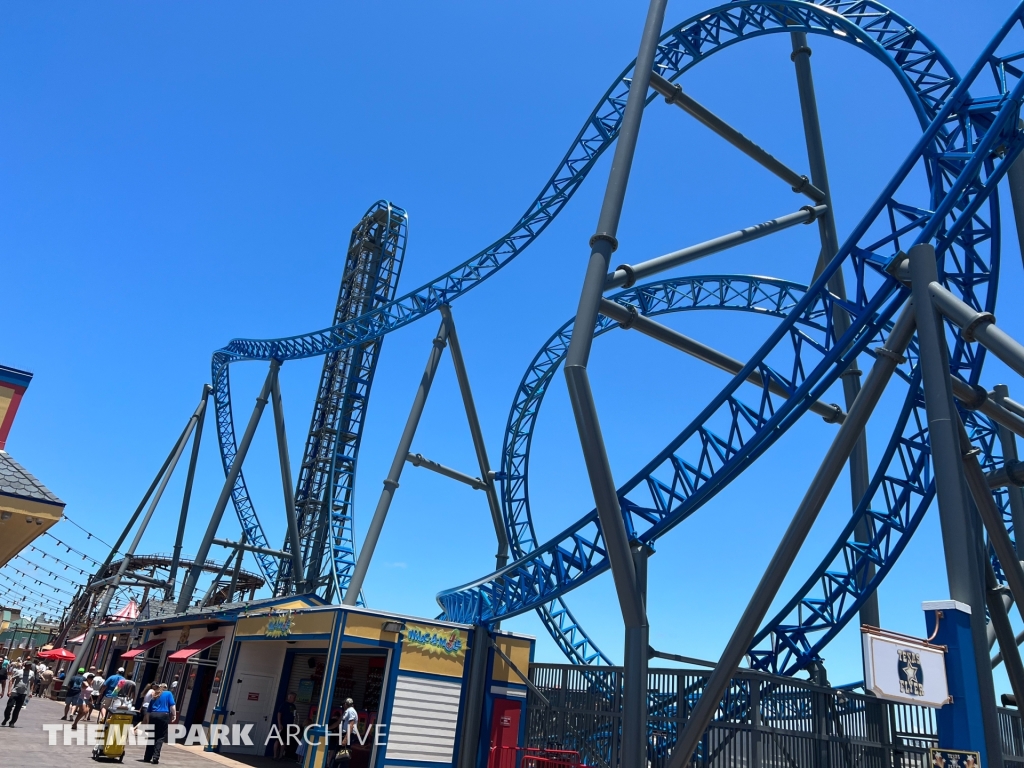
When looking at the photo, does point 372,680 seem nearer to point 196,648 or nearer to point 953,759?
point 196,648

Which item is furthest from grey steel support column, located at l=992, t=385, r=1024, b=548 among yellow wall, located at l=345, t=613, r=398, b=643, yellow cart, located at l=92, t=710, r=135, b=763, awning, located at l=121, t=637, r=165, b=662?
awning, located at l=121, t=637, r=165, b=662

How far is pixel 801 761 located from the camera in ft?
30.0

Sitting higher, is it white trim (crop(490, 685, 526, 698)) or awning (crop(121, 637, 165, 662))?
awning (crop(121, 637, 165, 662))

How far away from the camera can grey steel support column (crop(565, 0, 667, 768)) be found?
8711 mm

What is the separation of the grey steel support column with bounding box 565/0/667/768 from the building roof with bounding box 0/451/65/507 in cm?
550

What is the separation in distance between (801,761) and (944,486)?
4152mm

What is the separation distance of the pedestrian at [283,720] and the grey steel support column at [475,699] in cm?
356

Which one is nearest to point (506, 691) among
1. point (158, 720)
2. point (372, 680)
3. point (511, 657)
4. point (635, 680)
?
point (511, 657)

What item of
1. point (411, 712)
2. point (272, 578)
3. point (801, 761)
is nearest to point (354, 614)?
point (411, 712)

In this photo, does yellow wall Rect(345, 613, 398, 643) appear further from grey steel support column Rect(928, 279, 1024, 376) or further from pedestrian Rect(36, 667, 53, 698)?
pedestrian Rect(36, 667, 53, 698)

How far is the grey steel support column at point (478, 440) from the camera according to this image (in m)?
18.1

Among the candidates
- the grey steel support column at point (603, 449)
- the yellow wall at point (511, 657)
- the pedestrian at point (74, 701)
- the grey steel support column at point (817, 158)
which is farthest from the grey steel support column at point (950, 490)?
the pedestrian at point (74, 701)

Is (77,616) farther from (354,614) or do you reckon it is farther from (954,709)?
(954,709)

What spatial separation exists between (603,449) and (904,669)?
4068 millimetres
